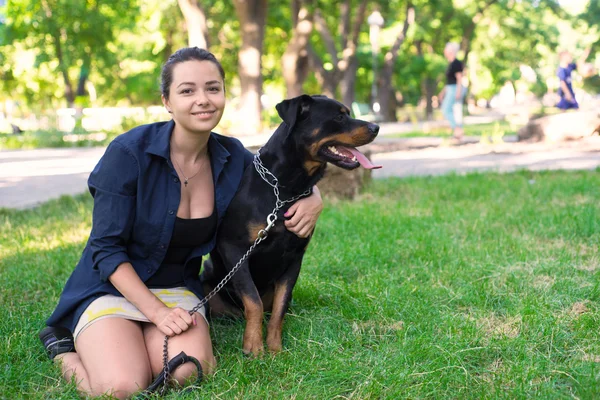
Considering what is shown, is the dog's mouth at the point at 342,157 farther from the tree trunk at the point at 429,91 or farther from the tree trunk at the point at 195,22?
the tree trunk at the point at 429,91

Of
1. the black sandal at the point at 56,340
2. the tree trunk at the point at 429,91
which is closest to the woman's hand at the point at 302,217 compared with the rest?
the black sandal at the point at 56,340

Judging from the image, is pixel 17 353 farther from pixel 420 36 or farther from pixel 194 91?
pixel 420 36

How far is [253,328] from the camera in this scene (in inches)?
129

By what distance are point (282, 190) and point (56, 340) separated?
55.0 inches

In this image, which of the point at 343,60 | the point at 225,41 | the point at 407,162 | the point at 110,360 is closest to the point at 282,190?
the point at 110,360

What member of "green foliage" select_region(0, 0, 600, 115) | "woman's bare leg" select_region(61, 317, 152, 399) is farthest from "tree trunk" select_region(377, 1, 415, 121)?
"woman's bare leg" select_region(61, 317, 152, 399)

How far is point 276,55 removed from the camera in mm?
35625

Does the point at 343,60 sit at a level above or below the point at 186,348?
above

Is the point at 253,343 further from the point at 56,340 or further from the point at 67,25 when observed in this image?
the point at 67,25

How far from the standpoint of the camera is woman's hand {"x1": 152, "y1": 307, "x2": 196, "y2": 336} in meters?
3.07

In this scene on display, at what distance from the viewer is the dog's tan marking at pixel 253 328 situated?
328 cm

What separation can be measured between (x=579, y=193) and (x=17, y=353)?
20.7 feet

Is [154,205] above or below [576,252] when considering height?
above

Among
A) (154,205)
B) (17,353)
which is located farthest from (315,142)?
(17,353)
